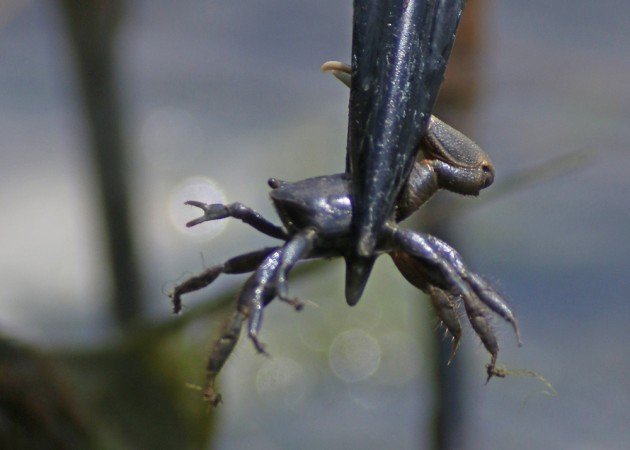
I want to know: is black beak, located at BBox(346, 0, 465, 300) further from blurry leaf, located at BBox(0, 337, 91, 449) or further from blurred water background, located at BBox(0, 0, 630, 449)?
blurred water background, located at BBox(0, 0, 630, 449)

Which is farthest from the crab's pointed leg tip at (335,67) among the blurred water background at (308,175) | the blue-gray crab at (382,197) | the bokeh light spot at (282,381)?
the bokeh light spot at (282,381)

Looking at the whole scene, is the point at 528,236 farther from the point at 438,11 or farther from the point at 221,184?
the point at 438,11

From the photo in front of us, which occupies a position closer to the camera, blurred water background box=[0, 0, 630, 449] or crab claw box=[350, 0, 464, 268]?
crab claw box=[350, 0, 464, 268]

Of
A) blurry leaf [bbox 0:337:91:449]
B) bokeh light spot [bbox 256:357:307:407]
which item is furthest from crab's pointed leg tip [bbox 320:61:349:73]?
bokeh light spot [bbox 256:357:307:407]

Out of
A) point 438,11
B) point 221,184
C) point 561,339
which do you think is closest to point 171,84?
point 221,184

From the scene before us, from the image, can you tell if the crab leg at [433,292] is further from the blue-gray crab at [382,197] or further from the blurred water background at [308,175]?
the blurred water background at [308,175]

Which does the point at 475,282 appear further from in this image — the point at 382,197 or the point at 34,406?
the point at 34,406

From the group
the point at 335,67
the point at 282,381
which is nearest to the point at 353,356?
the point at 282,381
